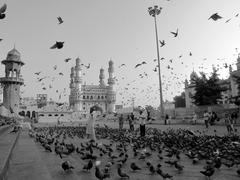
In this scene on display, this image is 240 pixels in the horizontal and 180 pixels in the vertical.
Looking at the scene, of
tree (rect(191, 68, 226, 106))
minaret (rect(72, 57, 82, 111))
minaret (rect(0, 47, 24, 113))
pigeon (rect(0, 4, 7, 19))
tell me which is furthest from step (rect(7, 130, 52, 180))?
minaret (rect(72, 57, 82, 111))

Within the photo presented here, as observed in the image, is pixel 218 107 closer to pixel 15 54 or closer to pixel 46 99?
pixel 15 54

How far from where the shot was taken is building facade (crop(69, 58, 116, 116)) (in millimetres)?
85500

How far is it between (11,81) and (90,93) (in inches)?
2071

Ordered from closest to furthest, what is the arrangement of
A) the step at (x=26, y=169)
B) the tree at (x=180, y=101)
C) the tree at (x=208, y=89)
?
the step at (x=26, y=169) < the tree at (x=208, y=89) < the tree at (x=180, y=101)

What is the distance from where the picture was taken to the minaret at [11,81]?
4112 centimetres

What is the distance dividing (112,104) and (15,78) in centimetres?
5147

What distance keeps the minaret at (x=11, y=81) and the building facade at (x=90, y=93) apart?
4121 cm

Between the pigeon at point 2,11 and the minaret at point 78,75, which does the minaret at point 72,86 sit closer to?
the minaret at point 78,75

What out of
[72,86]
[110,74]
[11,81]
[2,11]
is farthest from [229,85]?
[72,86]

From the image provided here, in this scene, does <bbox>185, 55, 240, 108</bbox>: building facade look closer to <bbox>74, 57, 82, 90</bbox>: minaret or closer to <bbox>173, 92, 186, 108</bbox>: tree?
<bbox>173, 92, 186, 108</bbox>: tree

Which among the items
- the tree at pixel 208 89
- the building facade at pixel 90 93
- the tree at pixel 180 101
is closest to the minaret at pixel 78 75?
the building facade at pixel 90 93

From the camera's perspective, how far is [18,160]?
409 cm

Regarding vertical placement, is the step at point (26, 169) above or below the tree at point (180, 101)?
below

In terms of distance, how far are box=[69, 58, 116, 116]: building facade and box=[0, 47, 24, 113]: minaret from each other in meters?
41.2
